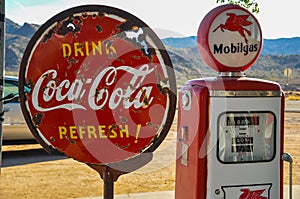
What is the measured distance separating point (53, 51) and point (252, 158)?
1660mm

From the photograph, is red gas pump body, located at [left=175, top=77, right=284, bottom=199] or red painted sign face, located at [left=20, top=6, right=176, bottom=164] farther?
red gas pump body, located at [left=175, top=77, right=284, bottom=199]

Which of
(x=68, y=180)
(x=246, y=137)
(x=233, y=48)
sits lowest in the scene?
(x=68, y=180)

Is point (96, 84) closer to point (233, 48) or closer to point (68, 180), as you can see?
point (233, 48)

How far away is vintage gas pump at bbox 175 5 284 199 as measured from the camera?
10.6ft

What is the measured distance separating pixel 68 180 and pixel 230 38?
378cm

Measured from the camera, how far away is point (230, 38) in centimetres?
327

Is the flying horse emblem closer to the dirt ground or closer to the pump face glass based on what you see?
the pump face glass

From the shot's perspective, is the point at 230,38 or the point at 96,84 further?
the point at 230,38

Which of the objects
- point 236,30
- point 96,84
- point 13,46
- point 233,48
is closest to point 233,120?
point 233,48

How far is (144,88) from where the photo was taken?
2.84 meters

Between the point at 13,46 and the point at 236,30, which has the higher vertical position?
the point at 13,46

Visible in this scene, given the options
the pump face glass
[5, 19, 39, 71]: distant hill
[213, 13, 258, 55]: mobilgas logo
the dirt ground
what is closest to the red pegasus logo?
the pump face glass

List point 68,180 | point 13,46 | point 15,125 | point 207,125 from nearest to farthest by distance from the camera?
point 207,125
point 68,180
point 15,125
point 13,46

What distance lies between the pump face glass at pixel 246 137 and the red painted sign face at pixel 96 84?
593mm
